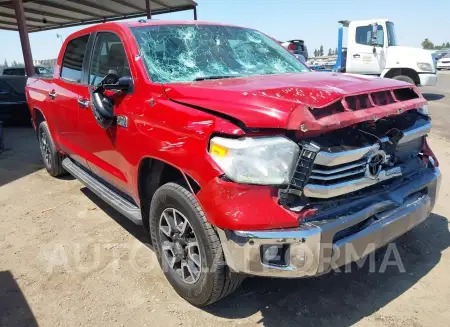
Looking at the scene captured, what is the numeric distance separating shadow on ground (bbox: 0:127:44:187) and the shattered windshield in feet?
12.2

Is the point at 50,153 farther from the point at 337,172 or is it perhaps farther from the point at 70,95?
the point at 337,172

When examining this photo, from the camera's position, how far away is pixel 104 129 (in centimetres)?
337

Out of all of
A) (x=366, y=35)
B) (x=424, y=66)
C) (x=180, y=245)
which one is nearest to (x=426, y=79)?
(x=424, y=66)

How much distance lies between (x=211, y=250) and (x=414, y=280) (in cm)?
161

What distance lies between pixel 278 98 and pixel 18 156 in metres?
6.44

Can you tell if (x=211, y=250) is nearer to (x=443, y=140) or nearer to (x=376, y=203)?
(x=376, y=203)

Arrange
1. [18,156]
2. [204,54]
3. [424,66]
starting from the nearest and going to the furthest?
1. [204,54]
2. [18,156]
3. [424,66]

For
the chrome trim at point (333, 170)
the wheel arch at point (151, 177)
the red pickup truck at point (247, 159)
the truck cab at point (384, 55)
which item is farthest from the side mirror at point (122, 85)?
the truck cab at point (384, 55)

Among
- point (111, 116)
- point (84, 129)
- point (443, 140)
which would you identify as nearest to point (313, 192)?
point (111, 116)

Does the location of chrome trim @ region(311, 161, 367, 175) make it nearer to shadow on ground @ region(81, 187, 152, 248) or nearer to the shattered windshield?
the shattered windshield

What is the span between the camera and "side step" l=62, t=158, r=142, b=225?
3162mm

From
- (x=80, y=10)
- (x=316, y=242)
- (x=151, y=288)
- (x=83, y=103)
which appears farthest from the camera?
(x=80, y=10)

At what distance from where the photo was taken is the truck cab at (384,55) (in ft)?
39.9

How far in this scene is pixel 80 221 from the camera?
4137 millimetres
